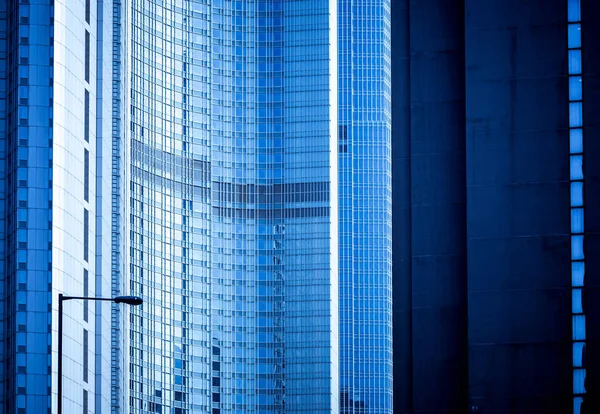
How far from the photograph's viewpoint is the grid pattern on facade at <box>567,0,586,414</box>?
100000 millimetres

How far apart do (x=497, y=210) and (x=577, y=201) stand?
596cm

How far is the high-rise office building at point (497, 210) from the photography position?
100 m

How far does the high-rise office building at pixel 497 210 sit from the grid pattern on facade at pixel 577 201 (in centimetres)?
9

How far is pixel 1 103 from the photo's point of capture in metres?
199

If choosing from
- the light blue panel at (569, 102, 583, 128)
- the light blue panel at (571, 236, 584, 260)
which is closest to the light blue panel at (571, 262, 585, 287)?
the light blue panel at (571, 236, 584, 260)

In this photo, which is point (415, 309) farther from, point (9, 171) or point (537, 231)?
point (9, 171)

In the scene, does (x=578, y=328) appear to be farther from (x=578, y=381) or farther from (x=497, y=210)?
(x=497, y=210)

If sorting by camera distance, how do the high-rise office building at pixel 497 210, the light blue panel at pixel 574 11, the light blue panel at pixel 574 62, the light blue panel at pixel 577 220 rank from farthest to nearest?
Answer: the light blue panel at pixel 574 11, the light blue panel at pixel 574 62, the light blue panel at pixel 577 220, the high-rise office building at pixel 497 210

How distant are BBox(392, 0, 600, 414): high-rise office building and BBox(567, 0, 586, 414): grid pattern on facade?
88 mm

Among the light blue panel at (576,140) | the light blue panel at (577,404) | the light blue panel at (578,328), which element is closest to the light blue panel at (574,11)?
the light blue panel at (576,140)

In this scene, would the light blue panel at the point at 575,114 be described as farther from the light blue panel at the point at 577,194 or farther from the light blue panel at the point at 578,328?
the light blue panel at the point at 578,328

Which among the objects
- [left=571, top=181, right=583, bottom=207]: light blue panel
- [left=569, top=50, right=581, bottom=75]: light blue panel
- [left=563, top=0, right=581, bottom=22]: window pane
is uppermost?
[left=563, top=0, right=581, bottom=22]: window pane

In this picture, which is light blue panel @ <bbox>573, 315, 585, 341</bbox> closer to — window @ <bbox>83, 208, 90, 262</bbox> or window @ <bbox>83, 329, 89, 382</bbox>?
window @ <bbox>83, 329, 89, 382</bbox>


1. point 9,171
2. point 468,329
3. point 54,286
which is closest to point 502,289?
point 468,329
